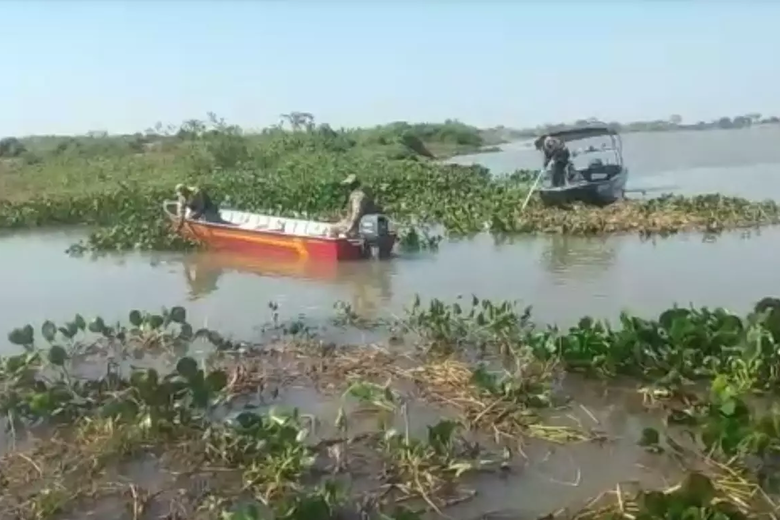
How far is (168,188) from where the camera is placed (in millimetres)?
17859

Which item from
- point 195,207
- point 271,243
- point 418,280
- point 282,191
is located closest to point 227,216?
point 195,207

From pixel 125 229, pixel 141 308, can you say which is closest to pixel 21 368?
pixel 141 308

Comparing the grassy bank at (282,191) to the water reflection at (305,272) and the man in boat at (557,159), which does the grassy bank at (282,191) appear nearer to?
the man in boat at (557,159)

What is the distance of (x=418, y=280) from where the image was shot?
31.0 feet

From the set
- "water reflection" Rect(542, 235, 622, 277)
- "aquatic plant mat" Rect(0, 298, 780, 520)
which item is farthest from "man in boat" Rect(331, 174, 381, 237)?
"aquatic plant mat" Rect(0, 298, 780, 520)

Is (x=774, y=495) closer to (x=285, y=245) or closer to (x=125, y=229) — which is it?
(x=285, y=245)

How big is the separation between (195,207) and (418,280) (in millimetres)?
3905

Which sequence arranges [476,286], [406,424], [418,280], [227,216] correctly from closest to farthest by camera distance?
A: [406,424] < [476,286] < [418,280] < [227,216]

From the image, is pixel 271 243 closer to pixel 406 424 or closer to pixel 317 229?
pixel 317 229

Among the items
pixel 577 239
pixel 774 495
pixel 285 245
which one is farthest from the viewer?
pixel 577 239

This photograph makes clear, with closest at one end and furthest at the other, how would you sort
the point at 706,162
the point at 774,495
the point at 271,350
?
the point at 774,495, the point at 271,350, the point at 706,162

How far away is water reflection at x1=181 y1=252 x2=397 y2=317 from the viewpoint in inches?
348

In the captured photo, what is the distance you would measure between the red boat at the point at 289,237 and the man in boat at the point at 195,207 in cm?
10

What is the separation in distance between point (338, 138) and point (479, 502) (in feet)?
88.5
